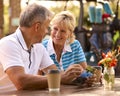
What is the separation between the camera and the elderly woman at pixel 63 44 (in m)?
4.18

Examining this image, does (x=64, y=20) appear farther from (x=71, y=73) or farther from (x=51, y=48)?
(x=71, y=73)

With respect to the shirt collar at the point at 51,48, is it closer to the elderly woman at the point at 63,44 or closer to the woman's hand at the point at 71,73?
the elderly woman at the point at 63,44

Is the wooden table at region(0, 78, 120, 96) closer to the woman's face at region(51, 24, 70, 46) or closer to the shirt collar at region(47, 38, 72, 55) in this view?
the shirt collar at region(47, 38, 72, 55)

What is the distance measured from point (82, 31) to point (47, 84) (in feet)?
24.5

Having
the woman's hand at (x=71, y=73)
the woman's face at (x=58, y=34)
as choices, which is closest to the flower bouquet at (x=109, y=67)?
the woman's hand at (x=71, y=73)

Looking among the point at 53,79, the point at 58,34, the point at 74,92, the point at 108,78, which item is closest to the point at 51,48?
the point at 58,34

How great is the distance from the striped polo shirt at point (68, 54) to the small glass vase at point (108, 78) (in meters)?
1.06

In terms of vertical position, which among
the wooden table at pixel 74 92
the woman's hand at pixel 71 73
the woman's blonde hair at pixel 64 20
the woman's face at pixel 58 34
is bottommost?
the wooden table at pixel 74 92

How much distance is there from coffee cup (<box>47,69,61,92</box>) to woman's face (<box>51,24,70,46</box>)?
58.5 inches

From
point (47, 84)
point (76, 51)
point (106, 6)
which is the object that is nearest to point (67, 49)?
point (76, 51)

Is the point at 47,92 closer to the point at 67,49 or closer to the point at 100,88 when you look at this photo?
the point at 100,88

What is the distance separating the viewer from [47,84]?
9.76 ft

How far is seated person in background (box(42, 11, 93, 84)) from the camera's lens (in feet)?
13.7

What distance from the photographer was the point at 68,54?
14.1 feet
